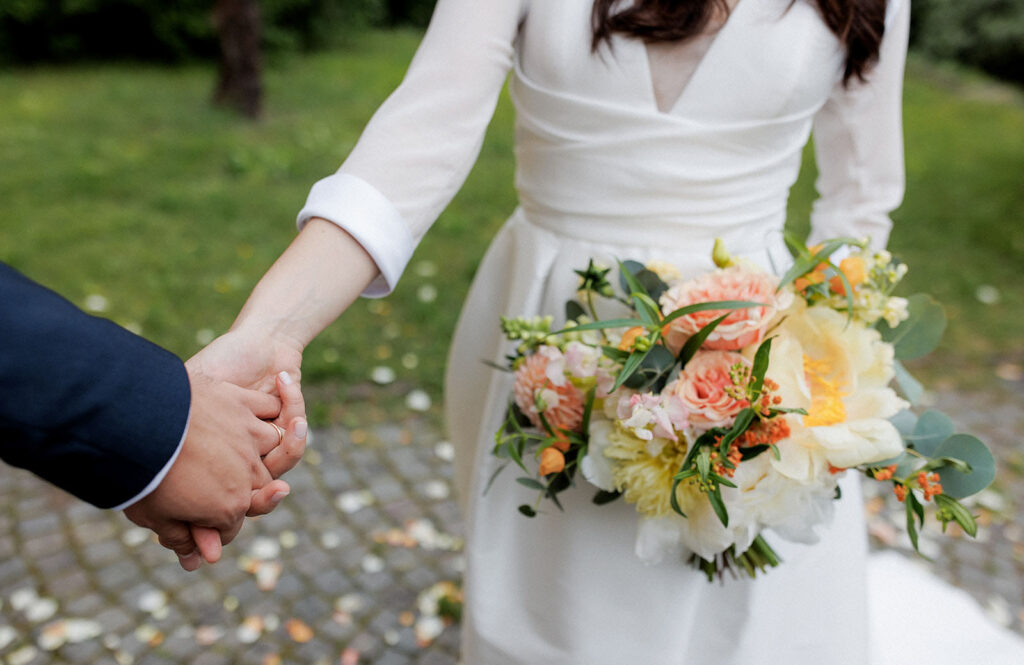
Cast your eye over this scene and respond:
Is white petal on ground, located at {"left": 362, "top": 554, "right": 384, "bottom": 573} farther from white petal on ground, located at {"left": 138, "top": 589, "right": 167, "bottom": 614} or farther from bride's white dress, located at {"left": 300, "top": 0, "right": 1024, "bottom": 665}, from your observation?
bride's white dress, located at {"left": 300, "top": 0, "right": 1024, "bottom": 665}

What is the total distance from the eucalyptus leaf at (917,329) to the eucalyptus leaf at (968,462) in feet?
0.60

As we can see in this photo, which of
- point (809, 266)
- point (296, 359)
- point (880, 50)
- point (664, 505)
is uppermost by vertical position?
point (880, 50)

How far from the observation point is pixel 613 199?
5.08 feet

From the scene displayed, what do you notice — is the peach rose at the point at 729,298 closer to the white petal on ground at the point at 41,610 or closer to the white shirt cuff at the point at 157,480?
the white shirt cuff at the point at 157,480

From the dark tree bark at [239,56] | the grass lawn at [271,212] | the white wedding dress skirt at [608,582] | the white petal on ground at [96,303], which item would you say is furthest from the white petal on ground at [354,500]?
the dark tree bark at [239,56]

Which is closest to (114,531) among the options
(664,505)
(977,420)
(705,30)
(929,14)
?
(664,505)

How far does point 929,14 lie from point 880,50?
14.1 meters

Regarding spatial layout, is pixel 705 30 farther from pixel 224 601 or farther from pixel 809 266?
pixel 224 601

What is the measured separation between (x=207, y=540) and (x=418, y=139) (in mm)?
668

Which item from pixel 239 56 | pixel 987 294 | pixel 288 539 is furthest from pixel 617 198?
pixel 239 56

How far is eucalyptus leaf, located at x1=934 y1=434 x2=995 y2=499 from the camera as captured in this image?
4.53 feet

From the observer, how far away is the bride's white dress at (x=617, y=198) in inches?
52.7

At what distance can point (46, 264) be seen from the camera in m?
5.05

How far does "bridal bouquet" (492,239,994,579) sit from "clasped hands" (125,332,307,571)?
35 centimetres
